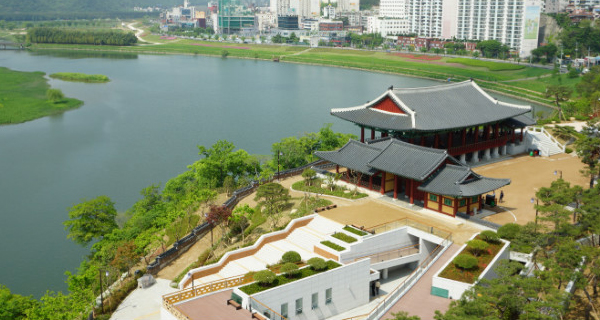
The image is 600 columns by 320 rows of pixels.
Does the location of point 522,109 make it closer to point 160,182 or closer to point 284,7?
point 160,182

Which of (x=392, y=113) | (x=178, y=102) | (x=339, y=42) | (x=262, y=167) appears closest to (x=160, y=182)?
(x=262, y=167)

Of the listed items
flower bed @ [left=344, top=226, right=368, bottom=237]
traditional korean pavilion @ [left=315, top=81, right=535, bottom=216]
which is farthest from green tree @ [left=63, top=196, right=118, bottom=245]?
flower bed @ [left=344, top=226, right=368, bottom=237]

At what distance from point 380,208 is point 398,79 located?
54.6m

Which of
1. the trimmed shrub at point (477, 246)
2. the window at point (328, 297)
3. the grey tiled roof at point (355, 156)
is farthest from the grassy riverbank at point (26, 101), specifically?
the trimmed shrub at point (477, 246)

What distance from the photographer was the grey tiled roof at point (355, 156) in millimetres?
25400

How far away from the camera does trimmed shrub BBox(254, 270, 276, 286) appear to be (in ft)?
55.2

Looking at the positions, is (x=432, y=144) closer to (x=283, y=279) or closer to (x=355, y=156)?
(x=355, y=156)

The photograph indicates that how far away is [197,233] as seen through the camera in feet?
76.9

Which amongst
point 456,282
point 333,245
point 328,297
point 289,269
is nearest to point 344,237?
point 333,245

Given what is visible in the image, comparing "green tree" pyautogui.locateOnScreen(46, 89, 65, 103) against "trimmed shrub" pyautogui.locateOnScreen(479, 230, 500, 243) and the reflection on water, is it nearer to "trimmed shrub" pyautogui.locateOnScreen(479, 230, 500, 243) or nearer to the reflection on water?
the reflection on water

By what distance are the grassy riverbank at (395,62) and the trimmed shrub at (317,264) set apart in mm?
46101

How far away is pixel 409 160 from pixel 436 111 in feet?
18.8

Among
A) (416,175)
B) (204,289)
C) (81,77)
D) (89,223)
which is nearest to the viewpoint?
(204,289)

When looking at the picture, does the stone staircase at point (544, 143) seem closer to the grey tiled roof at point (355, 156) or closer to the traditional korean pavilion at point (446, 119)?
the traditional korean pavilion at point (446, 119)
